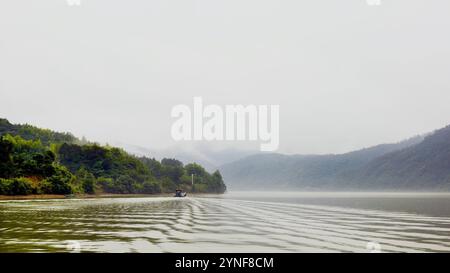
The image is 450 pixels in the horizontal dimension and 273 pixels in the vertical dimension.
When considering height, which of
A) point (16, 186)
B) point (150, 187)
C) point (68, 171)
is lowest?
point (150, 187)

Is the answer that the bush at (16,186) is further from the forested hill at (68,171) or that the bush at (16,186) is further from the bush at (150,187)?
the bush at (150,187)

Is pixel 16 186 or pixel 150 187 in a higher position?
pixel 16 186

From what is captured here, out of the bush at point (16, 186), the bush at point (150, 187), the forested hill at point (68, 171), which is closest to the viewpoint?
the bush at point (16, 186)

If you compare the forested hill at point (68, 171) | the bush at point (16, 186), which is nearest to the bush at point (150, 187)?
the forested hill at point (68, 171)

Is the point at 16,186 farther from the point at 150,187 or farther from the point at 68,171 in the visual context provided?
the point at 150,187

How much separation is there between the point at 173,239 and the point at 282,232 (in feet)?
19.7

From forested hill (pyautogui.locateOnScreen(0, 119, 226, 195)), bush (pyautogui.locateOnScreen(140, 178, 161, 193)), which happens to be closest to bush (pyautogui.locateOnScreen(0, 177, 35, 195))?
forested hill (pyautogui.locateOnScreen(0, 119, 226, 195))

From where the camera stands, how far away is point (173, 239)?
17.7m

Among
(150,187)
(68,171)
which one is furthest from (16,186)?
(150,187)

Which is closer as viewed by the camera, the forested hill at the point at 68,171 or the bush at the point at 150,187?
the forested hill at the point at 68,171

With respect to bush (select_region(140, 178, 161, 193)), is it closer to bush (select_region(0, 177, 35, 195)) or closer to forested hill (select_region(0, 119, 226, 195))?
forested hill (select_region(0, 119, 226, 195))
